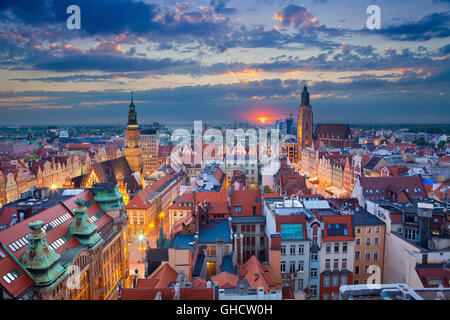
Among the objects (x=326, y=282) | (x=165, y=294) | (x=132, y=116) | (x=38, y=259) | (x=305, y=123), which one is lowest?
(x=326, y=282)

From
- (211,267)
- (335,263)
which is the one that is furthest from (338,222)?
(211,267)

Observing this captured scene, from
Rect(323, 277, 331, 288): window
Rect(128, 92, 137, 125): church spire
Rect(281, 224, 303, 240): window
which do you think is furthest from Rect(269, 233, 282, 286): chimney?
Rect(128, 92, 137, 125): church spire

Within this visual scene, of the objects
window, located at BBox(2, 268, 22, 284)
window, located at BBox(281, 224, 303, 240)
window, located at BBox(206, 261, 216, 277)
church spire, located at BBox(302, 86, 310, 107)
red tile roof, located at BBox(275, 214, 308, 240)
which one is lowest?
window, located at BBox(206, 261, 216, 277)

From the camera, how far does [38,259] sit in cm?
820

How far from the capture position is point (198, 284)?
29.0ft

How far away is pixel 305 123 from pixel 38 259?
4889cm

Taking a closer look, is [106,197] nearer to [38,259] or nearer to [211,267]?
[211,267]

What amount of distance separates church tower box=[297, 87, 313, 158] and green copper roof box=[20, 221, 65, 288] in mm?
46972

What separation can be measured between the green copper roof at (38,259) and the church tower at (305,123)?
154 feet

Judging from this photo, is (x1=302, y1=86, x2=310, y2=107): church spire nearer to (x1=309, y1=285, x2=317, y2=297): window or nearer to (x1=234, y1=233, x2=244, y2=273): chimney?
(x1=234, y1=233, x2=244, y2=273): chimney

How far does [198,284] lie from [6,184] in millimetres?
22659

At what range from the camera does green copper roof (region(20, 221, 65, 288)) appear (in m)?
8.14

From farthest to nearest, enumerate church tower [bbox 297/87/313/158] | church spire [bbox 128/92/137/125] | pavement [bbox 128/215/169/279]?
church tower [bbox 297/87/313/158], church spire [bbox 128/92/137/125], pavement [bbox 128/215/169/279]
